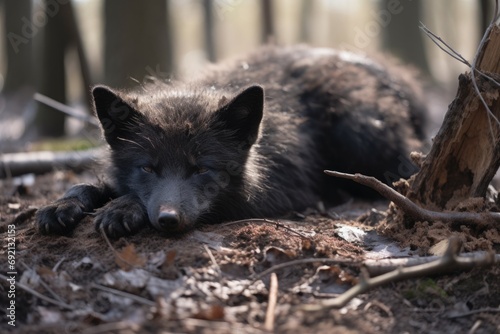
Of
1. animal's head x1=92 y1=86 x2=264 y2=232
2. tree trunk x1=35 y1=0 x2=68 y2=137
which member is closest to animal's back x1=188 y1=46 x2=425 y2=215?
animal's head x1=92 y1=86 x2=264 y2=232

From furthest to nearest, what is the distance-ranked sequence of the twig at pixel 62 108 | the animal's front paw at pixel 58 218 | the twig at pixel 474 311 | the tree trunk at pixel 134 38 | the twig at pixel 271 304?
the tree trunk at pixel 134 38 → the twig at pixel 62 108 → the animal's front paw at pixel 58 218 → the twig at pixel 474 311 → the twig at pixel 271 304

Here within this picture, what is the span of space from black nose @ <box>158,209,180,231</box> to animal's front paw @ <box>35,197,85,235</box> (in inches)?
35.5

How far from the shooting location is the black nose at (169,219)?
433 centimetres

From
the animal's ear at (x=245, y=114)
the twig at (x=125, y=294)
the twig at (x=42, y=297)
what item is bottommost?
the twig at (x=42, y=297)

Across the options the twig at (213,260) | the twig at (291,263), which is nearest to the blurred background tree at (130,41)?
the twig at (213,260)

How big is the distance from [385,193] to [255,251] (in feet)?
3.93

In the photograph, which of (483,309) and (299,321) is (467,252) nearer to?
(483,309)

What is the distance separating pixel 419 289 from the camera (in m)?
3.94

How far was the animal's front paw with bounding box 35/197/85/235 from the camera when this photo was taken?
4691 mm

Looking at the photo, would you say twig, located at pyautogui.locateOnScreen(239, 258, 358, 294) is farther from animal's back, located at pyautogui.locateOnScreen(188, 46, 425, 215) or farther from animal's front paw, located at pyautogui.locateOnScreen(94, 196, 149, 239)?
animal's back, located at pyautogui.locateOnScreen(188, 46, 425, 215)

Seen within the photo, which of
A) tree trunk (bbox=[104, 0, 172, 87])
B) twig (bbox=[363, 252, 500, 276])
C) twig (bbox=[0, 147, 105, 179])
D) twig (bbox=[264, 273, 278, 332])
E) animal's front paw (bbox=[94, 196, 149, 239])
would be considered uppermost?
tree trunk (bbox=[104, 0, 172, 87])

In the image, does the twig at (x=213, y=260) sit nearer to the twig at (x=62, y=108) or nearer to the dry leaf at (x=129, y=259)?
the dry leaf at (x=129, y=259)

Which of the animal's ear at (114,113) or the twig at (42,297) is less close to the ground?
the animal's ear at (114,113)

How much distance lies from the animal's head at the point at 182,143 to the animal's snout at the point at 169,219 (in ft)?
1.16
